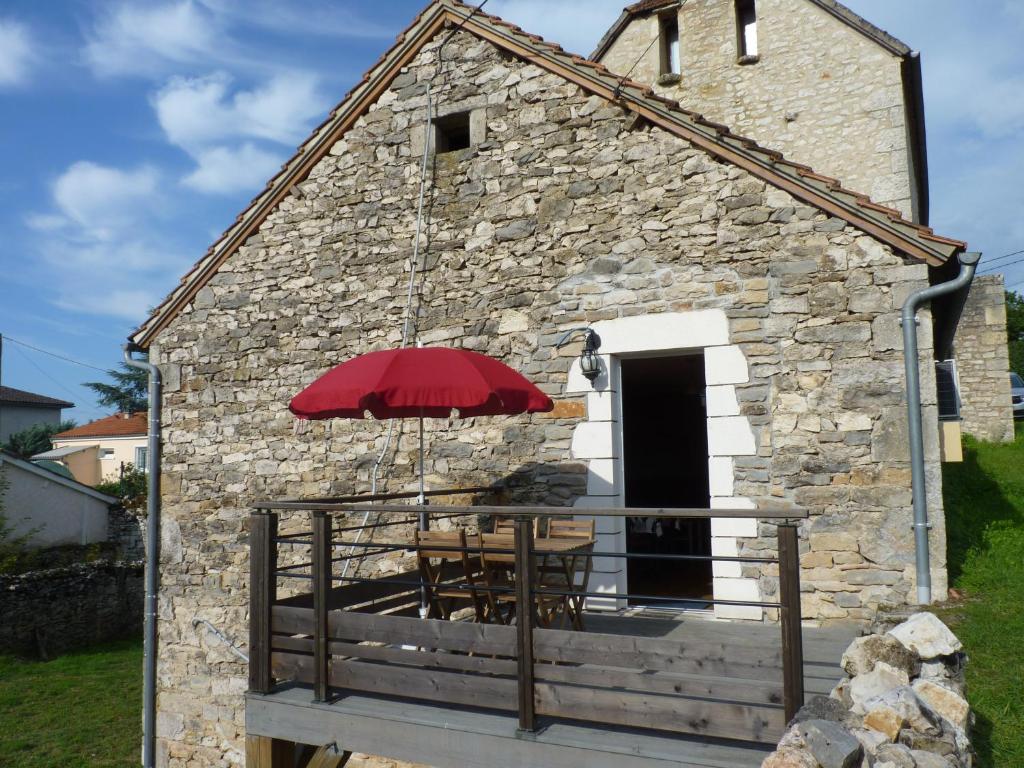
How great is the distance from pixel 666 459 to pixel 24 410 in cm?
3712

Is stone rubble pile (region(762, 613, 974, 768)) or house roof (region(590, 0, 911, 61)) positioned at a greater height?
Answer: house roof (region(590, 0, 911, 61))

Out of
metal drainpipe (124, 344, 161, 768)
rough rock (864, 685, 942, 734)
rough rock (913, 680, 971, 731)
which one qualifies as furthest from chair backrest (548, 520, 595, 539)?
metal drainpipe (124, 344, 161, 768)

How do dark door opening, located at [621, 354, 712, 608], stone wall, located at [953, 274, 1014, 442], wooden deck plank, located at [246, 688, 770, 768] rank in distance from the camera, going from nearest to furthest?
1. wooden deck plank, located at [246, 688, 770, 768]
2. dark door opening, located at [621, 354, 712, 608]
3. stone wall, located at [953, 274, 1014, 442]

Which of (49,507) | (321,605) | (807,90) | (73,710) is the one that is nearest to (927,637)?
(321,605)

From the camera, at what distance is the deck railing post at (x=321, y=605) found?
4.30m

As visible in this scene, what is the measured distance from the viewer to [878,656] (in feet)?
12.1

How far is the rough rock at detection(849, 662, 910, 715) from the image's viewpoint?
3359 millimetres

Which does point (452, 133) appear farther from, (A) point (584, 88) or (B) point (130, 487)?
(B) point (130, 487)

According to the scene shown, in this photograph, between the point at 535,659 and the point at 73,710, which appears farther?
the point at 73,710

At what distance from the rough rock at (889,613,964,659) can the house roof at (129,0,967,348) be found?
8.82 feet

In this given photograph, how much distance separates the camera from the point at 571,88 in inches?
271

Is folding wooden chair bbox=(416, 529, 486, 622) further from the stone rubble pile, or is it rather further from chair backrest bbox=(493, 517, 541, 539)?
the stone rubble pile

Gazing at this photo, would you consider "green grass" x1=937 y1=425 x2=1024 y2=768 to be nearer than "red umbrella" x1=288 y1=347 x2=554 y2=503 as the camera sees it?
Yes

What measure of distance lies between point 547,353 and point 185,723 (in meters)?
5.44
